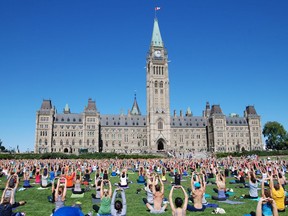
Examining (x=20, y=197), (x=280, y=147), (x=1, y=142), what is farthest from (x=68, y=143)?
(x=20, y=197)

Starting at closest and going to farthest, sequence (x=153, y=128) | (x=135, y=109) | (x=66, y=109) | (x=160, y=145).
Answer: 1. (x=153, y=128)
2. (x=160, y=145)
3. (x=66, y=109)
4. (x=135, y=109)

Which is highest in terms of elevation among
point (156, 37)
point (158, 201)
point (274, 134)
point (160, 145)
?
point (156, 37)

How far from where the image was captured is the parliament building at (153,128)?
104m

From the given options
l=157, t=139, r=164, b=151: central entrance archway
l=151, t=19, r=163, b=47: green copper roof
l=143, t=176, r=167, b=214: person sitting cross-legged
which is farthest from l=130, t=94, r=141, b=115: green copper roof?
l=143, t=176, r=167, b=214: person sitting cross-legged

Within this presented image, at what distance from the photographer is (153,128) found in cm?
10419

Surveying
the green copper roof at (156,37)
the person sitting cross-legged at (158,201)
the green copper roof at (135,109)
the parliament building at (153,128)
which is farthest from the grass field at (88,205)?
the green copper roof at (135,109)

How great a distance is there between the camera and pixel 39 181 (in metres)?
24.6

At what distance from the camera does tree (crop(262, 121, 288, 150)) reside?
375 ft

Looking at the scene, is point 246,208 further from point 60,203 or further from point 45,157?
point 45,157

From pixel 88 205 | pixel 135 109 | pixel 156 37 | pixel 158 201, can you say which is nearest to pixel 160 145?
pixel 135 109

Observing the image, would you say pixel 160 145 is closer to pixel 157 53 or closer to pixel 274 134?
pixel 157 53

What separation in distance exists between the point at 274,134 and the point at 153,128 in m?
50.9

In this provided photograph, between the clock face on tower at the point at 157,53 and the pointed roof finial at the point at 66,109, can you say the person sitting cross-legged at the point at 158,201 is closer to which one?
the clock face on tower at the point at 157,53

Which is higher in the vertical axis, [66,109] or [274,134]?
[66,109]
